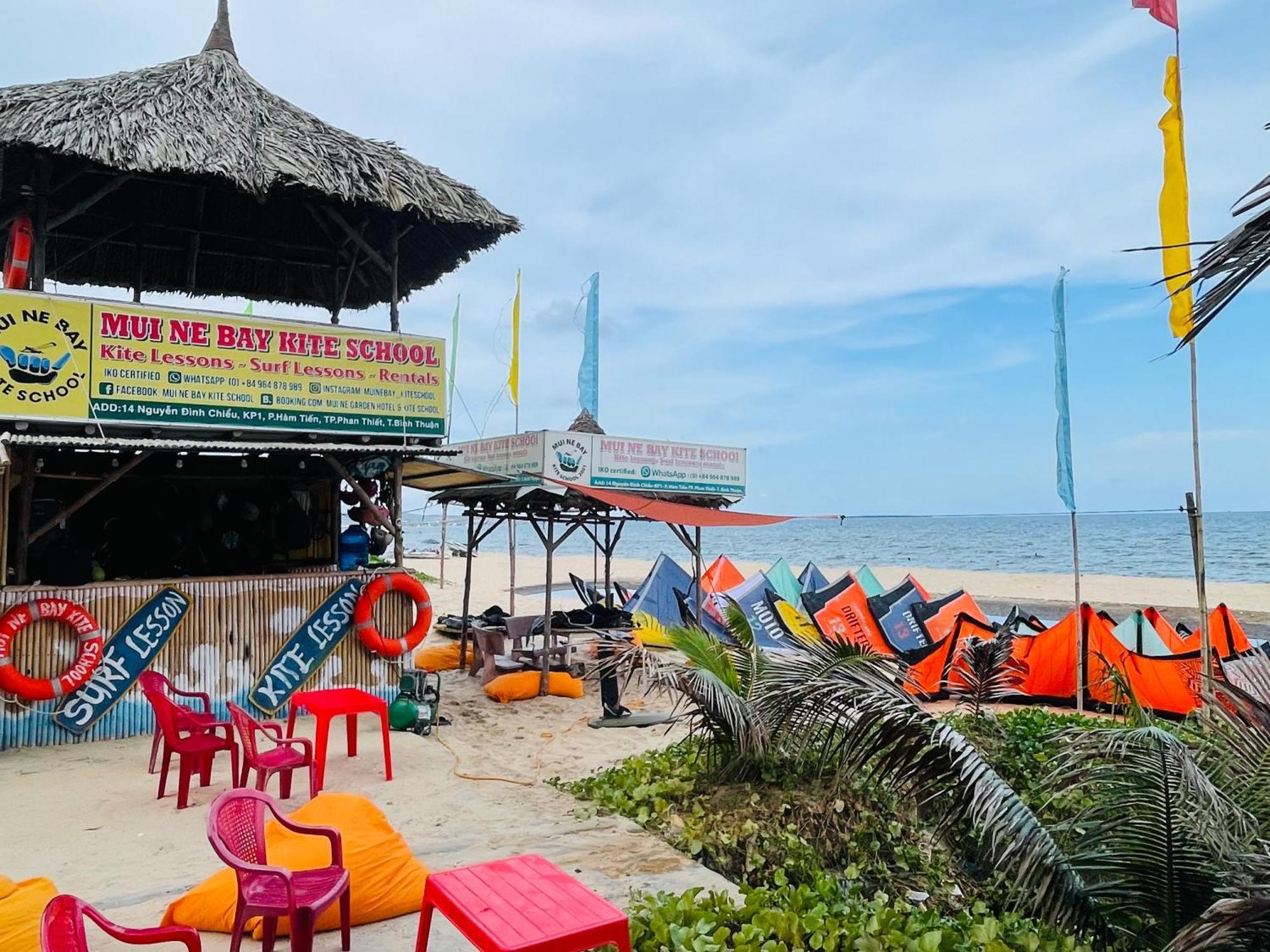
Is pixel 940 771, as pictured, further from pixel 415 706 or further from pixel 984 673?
pixel 415 706

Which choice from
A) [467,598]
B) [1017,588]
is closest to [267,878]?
[467,598]

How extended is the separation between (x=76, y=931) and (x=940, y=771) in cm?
302

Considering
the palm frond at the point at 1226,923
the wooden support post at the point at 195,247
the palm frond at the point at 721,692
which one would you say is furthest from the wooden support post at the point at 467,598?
the palm frond at the point at 1226,923

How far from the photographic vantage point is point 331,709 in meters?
5.83

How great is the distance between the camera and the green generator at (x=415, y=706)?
771 cm

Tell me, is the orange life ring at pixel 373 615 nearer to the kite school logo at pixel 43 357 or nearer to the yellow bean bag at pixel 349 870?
the kite school logo at pixel 43 357

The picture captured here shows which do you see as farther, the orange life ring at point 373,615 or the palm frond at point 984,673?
the orange life ring at point 373,615

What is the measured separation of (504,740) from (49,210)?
6953 mm

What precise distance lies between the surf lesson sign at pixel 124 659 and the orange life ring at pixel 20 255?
2.87 m

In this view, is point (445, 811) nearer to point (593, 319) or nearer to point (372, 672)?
point (372, 672)

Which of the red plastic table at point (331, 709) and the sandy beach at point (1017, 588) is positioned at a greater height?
the red plastic table at point (331, 709)

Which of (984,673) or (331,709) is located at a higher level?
(984,673)

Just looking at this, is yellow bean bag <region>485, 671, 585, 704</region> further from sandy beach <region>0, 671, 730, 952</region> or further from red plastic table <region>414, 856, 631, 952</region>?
red plastic table <region>414, 856, 631, 952</region>

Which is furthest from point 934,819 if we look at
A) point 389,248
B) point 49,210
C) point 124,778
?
point 49,210
